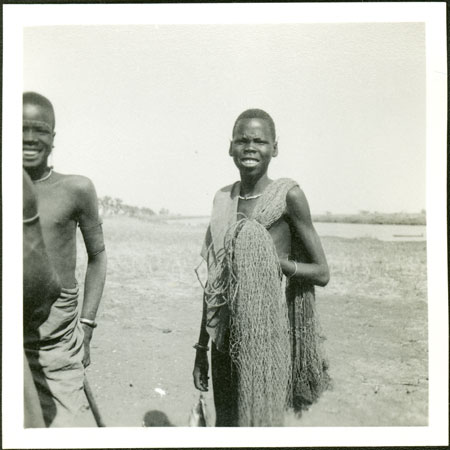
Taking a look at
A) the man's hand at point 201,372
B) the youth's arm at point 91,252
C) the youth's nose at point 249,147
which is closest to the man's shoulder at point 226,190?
the youth's nose at point 249,147

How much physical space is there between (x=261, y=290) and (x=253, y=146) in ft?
2.49

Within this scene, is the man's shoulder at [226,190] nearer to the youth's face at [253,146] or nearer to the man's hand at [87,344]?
the youth's face at [253,146]

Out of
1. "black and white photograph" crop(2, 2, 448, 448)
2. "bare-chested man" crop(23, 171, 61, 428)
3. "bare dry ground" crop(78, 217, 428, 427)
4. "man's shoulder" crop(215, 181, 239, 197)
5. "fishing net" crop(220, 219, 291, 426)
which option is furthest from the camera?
"bare dry ground" crop(78, 217, 428, 427)

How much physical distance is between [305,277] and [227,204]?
22.9 inches

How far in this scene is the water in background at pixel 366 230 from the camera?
3.12 m

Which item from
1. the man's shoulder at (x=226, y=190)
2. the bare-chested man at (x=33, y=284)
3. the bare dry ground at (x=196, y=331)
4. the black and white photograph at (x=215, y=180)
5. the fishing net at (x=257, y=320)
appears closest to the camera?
the fishing net at (x=257, y=320)

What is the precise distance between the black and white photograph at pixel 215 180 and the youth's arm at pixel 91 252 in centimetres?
1

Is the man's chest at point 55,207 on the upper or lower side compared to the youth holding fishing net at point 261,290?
upper

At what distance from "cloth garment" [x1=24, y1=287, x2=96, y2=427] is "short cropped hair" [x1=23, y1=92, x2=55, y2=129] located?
3.49 ft

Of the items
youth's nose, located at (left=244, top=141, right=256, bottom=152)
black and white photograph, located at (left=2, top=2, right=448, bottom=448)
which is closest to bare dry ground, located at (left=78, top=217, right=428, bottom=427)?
black and white photograph, located at (left=2, top=2, right=448, bottom=448)

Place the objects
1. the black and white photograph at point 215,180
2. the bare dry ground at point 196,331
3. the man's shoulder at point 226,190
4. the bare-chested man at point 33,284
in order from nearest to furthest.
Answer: the bare-chested man at point 33,284 → the man's shoulder at point 226,190 → the black and white photograph at point 215,180 → the bare dry ground at point 196,331

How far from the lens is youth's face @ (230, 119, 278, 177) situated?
2.68m

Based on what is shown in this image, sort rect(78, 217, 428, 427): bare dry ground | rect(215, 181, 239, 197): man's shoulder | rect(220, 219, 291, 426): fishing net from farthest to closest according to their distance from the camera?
rect(78, 217, 428, 427): bare dry ground, rect(215, 181, 239, 197): man's shoulder, rect(220, 219, 291, 426): fishing net

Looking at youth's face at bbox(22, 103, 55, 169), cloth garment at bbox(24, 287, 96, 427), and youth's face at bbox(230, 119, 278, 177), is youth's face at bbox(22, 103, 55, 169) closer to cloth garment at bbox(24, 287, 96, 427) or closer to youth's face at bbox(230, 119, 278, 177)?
cloth garment at bbox(24, 287, 96, 427)
